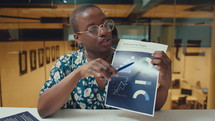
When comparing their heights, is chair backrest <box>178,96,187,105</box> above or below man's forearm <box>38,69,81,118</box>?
below

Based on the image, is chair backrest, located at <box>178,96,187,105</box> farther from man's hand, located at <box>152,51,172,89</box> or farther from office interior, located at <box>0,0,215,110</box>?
man's hand, located at <box>152,51,172,89</box>

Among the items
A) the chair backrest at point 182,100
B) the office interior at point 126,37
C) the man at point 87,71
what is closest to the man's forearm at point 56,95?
the man at point 87,71

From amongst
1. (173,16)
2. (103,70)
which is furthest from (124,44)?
(173,16)

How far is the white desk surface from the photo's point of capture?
0.75m

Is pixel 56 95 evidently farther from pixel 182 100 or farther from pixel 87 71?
pixel 182 100

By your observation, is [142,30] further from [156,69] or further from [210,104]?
[156,69]

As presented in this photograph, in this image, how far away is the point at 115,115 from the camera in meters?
0.78

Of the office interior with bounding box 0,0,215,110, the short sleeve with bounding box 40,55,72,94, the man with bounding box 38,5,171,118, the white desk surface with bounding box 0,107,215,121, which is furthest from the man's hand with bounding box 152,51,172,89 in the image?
the office interior with bounding box 0,0,215,110

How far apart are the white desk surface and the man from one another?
41mm

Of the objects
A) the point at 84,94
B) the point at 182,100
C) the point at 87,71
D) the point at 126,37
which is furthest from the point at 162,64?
the point at 182,100

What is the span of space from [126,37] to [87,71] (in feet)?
8.05

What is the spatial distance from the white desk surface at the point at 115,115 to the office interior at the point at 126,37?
7.28 feet

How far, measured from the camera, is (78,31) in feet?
2.97

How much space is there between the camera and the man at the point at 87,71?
2.32ft
